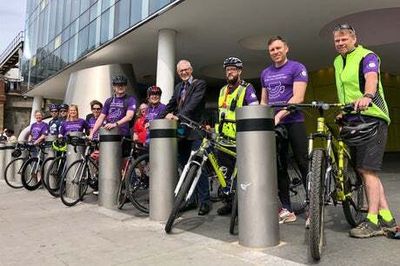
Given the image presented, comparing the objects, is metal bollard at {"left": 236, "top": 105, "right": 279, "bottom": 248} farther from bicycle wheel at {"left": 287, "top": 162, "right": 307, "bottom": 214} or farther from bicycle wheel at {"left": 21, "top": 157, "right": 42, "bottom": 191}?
bicycle wheel at {"left": 21, "top": 157, "right": 42, "bottom": 191}

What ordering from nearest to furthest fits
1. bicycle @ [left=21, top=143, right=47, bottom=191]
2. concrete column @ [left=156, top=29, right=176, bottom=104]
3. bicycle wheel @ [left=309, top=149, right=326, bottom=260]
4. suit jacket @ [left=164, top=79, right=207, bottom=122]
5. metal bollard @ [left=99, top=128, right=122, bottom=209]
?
→ bicycle wheel @ [left=309, top=149, right=326, bottom=260] < suit jacket @ [left=164, top=79, right=207, bottom=122] < metal bollard @ [left=99, top=128, right=122, bottom=209] < bicycle @ [left=21, top=143, right=47, bottom=191] < concrete column @ [left=156, top=29, right=176, bottom=104]

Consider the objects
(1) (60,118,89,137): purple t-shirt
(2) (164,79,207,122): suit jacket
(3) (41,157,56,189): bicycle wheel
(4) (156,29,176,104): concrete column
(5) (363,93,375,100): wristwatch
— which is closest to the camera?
(5) (363,93,375,100): wristwatch

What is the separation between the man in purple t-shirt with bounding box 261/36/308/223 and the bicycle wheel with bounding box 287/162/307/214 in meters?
0.18

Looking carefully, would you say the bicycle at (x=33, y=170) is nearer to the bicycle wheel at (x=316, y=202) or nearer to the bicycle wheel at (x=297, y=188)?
the bicycle wheel at (x=297, y=188)

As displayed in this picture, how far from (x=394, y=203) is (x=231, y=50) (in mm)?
13462

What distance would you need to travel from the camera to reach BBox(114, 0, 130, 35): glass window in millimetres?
16188

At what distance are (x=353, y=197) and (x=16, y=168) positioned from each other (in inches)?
335

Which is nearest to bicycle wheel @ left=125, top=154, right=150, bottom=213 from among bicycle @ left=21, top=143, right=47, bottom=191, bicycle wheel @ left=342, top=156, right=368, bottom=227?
bicycle wheel @ left=342, top=156, right=368, bottom=227

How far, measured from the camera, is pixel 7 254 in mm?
4020

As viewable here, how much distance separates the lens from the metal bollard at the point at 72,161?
22.7 ft

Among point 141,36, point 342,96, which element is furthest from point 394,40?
point 342,96

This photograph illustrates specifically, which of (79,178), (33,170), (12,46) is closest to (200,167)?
(79,178)

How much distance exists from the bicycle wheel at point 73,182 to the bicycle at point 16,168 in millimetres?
3415

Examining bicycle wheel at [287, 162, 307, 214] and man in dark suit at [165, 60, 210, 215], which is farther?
man in dark suit at [165, 60, 210, 215]
